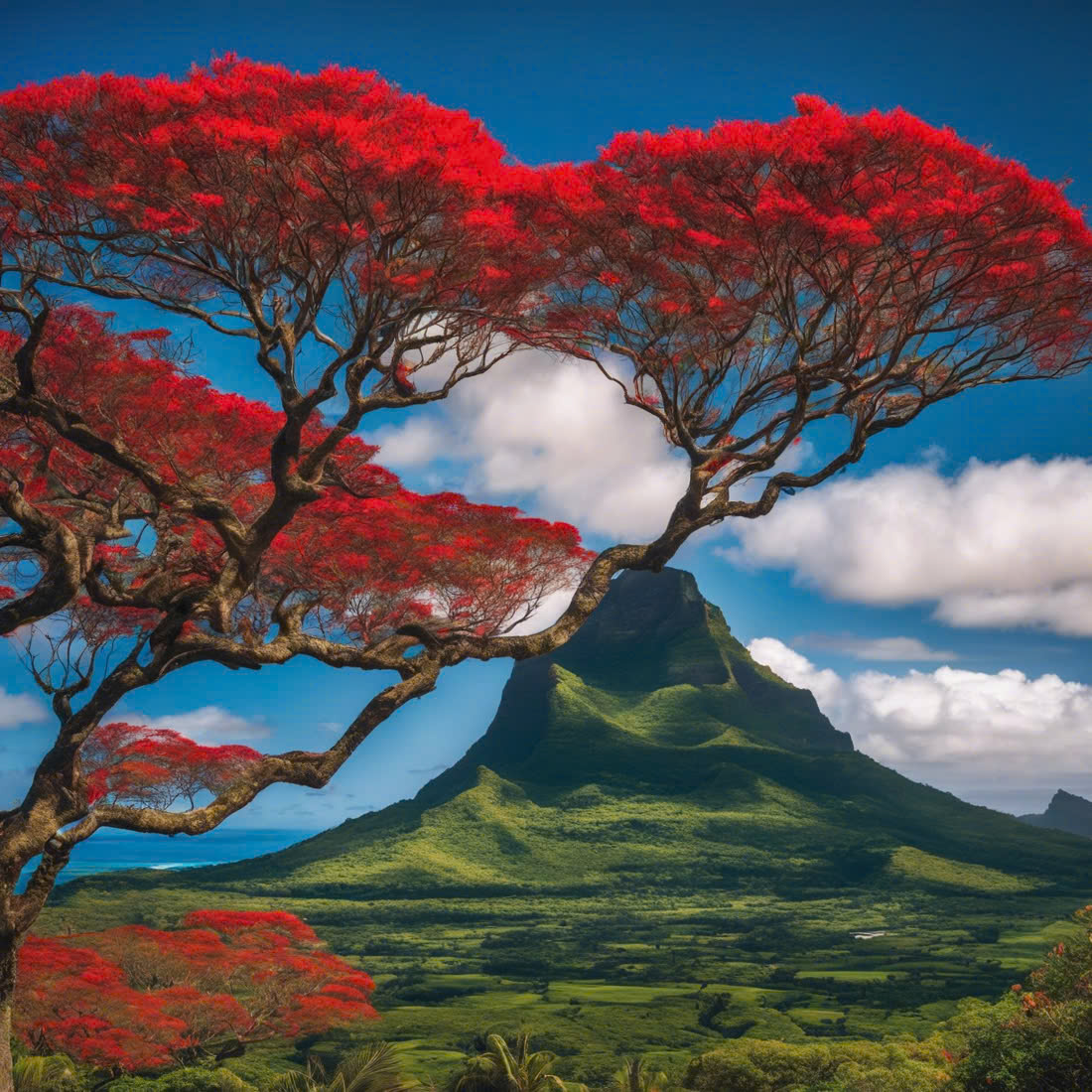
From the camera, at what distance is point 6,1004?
9.40 metres

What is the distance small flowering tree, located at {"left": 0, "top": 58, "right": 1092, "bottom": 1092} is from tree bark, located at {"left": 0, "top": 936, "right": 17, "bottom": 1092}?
1.2 inches

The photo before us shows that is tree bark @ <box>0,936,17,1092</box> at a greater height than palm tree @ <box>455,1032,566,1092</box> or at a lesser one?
greater

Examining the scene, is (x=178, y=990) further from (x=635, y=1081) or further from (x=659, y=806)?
(x=659, y=806)

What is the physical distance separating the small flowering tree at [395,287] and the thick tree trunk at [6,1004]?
0.10 feet

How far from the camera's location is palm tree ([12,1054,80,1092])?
53.0 ft

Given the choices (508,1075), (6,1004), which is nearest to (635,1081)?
(508,1075)

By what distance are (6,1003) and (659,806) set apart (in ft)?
418

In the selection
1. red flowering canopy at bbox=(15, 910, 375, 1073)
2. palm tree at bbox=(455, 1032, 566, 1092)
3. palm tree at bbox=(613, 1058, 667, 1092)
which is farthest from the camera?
palm tree at bbox=(455, 1032, 566, 1092)

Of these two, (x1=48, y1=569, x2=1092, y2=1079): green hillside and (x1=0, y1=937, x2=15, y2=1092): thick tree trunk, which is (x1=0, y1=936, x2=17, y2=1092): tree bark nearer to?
(x1=0, y1=937, x2=15, y2=1092): thick tree trunk

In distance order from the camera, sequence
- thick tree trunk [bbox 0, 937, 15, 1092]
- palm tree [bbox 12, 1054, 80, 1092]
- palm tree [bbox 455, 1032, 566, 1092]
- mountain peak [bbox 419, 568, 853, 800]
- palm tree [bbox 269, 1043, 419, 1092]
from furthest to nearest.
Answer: mountain peak [bbox 419, 568, 853, 800], palm tree [bbox 455, 1032, 566, 1092], palm tree [bbox 12, 1054, 80, 1092], palm tree [bbox 269, 1043, 419, 1092], thick tree trunk [bbox 0, 937, 15, 1092]

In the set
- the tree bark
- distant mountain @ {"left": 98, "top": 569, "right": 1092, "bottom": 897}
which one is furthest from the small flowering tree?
distant mountain @ {"left": 98, "top": 569, "right": 1092, "bottom": 897}

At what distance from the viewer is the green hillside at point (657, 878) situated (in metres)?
61.0

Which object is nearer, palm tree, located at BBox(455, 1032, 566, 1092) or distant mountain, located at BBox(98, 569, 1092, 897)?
palm tree, located at BBox(455, 1032, 566, 1092)

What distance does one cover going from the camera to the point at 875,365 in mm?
12211
